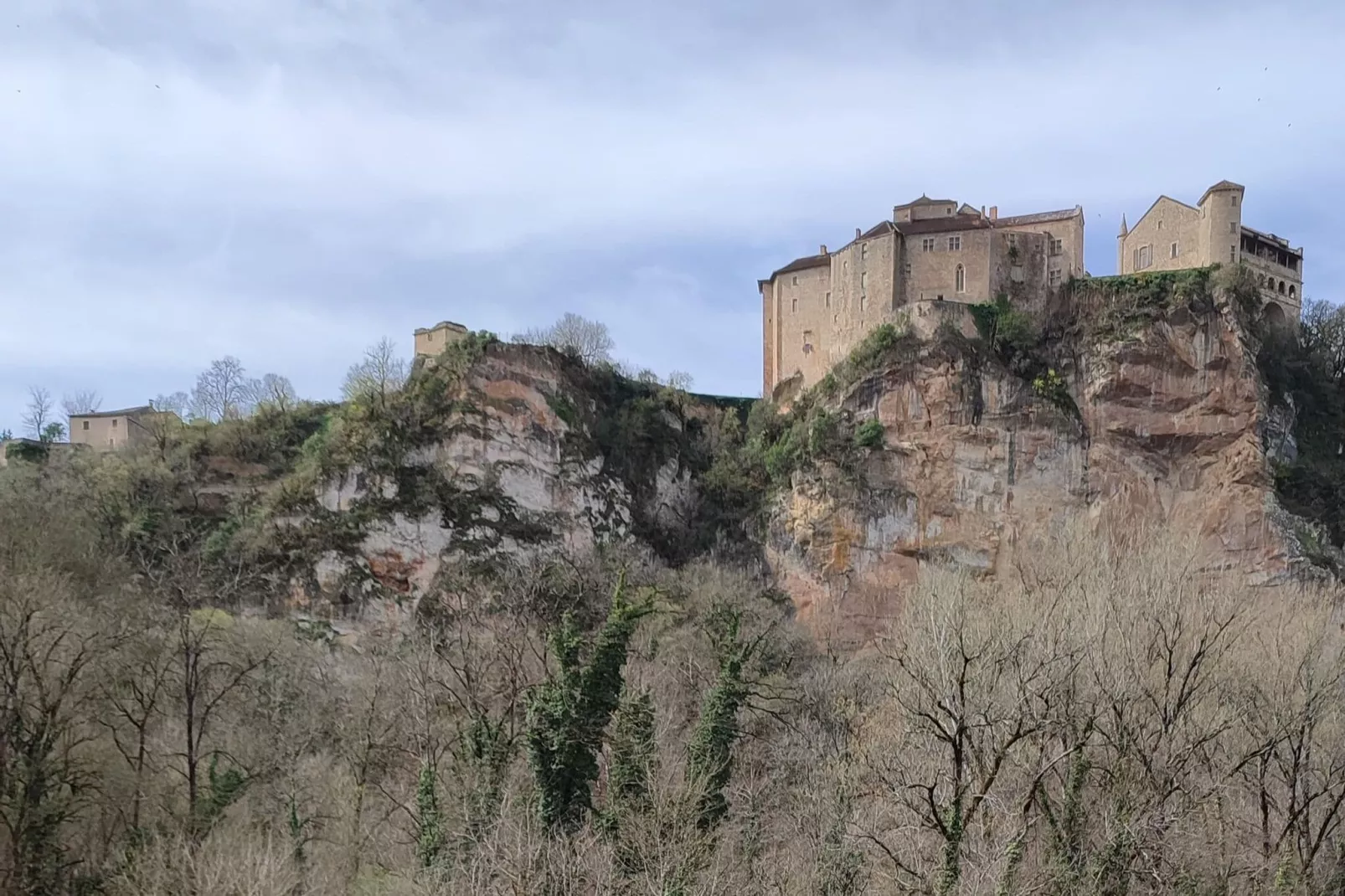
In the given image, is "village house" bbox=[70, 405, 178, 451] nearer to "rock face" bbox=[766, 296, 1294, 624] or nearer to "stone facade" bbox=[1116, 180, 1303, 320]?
"rock face" bbox=[766, 296, 1294, 624]

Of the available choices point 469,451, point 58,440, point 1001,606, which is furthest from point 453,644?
point 58,440

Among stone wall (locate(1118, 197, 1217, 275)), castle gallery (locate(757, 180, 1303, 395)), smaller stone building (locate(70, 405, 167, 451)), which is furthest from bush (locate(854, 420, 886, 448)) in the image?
smaller stone building (locate(70, 405, 167, 451))

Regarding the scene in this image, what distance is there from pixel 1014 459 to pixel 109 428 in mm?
45641

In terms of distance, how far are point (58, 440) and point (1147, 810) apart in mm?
56583

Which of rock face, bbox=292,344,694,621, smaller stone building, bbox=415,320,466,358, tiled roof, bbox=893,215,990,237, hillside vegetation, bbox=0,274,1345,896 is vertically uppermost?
tiled roof, bbox=893,215,990,237

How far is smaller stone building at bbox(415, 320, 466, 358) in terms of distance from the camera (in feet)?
175

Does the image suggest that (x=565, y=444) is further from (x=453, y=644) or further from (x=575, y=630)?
(x=575, y=630)

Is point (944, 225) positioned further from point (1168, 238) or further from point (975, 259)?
point (1168, 238)

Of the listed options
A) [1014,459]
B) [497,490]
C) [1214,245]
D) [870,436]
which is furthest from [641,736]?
[1214,245]

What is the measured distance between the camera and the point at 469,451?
4306 centimetres

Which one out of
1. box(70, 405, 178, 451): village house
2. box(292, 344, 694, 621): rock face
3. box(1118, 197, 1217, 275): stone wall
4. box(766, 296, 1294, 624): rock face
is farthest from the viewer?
box(70, 405, 178, 451): village house

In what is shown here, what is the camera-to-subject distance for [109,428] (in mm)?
54312

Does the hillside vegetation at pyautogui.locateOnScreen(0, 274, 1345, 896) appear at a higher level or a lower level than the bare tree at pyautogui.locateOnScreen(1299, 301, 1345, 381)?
lower

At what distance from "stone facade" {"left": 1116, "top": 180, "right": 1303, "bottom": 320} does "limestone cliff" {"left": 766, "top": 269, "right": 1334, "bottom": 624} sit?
3.67 metres
